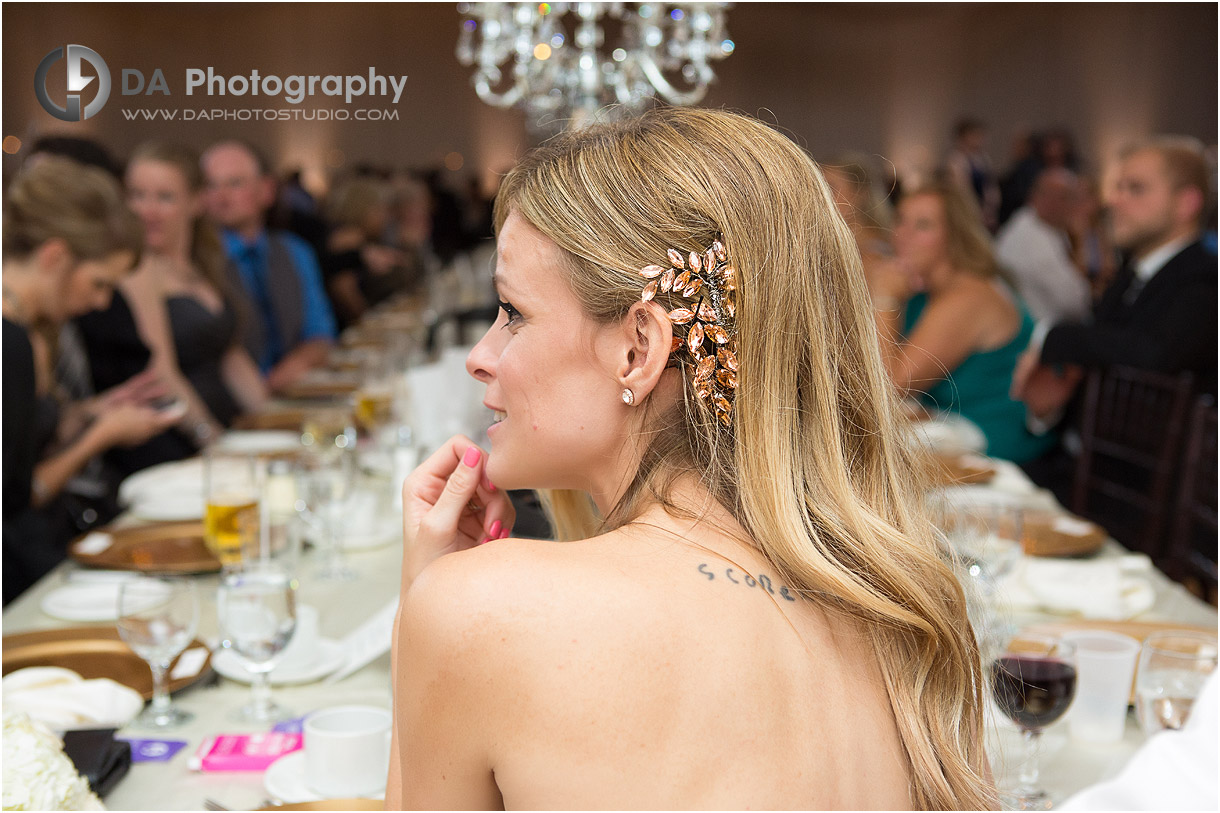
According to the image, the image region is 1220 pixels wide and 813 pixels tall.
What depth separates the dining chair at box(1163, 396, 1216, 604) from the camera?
2.62 m

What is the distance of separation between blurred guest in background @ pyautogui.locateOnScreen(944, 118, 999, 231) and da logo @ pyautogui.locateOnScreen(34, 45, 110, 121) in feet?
35.2

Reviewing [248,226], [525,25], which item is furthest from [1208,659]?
[248,226]

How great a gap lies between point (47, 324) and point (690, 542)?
263 centimetres

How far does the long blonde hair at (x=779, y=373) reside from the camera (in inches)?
38.7

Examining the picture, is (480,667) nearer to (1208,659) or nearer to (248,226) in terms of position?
(1208,659)

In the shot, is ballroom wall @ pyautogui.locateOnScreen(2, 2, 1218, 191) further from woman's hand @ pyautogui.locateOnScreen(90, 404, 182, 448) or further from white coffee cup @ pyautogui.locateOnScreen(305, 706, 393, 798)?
white coffee cup @ pyautogui.locateOnScreen(305, 706, 393, 798)

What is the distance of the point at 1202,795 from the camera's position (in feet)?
2.81

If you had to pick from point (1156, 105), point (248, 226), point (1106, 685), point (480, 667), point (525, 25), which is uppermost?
point (1156, 105)

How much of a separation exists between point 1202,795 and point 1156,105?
1318cm

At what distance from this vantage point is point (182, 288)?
4.21 m

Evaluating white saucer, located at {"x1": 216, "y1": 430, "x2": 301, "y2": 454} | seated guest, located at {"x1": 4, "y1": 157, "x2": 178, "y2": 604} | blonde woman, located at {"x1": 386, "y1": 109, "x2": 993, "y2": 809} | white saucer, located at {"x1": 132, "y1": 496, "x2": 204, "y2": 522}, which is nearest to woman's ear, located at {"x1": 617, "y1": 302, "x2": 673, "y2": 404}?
blonde woman, located at {"x1": 386, "y1": 109, "x2": 993, "y2": 809}

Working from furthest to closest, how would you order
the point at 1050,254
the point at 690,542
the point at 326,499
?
1. the point at 1050,254
2. the point at 326,499
3. the point at 690,542

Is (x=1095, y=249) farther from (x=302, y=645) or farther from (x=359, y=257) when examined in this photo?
(x=302, y=645)

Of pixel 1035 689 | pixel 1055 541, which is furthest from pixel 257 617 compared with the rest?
pixel 1055 541
